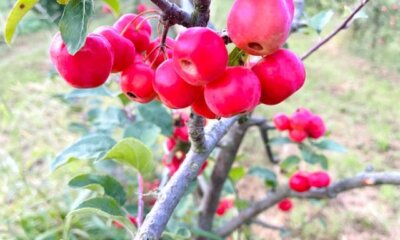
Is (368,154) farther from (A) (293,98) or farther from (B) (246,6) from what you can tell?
(B) (246,6)

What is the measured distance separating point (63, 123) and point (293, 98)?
1684 millimetres

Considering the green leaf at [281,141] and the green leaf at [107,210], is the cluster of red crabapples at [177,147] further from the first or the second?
A: the green leaf at [107,210]

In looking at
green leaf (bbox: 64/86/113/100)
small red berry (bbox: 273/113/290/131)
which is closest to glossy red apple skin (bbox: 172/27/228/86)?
green leaf (bbox: 64/86/113/100)

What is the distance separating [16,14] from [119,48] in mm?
119

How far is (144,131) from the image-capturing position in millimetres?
1054

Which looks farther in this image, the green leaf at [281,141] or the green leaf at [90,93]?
the green leaf at [281,141]

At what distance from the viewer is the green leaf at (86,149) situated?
2.69 ft

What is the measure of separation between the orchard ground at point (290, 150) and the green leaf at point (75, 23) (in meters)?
0.70

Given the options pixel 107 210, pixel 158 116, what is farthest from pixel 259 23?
pixel 158 116

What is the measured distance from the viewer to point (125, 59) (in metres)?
0.52

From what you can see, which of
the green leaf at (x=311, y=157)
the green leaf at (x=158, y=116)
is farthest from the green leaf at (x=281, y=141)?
the green leaf at (x=158, y=116)

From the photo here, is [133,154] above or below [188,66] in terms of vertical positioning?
below

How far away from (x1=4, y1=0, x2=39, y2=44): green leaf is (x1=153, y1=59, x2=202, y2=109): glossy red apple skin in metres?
0.15

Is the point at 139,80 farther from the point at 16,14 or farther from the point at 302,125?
the point at 302,125
